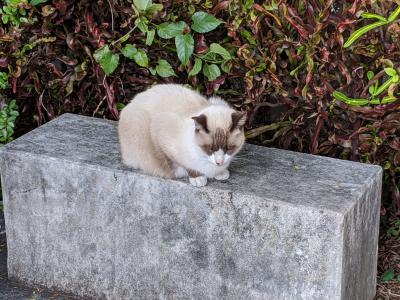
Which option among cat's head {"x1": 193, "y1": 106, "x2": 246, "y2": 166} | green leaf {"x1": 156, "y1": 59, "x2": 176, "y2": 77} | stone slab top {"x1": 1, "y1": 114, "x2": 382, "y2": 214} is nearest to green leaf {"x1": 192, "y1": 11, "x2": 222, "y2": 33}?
green leaf {"x1": 156, "y1": 59, "x2": 176, "y2": 77}

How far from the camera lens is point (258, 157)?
13.7 feet

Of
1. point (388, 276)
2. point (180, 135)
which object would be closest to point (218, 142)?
point (180, 135)

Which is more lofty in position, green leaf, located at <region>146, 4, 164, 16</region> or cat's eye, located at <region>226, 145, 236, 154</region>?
green leaf, located at <region>146, 4, 164, 16</region>

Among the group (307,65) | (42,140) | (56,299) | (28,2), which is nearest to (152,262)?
(56,299)

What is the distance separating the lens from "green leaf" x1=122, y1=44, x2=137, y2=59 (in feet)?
15.0

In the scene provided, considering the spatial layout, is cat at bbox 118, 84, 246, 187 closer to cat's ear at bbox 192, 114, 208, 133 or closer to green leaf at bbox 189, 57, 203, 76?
cat's ear at bbox 192, 114, 208, 133

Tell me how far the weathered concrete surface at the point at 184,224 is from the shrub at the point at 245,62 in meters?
0.33

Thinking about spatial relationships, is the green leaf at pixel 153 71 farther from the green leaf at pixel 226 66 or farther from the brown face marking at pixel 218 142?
the brown face marking at pixel 218 142

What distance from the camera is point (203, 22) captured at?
4430mm

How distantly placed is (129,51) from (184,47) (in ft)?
1.23

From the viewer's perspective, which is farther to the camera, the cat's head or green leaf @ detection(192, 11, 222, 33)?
green leaf @ detection(192, 11, 222, 33)

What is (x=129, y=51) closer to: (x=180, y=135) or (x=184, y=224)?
(x=180, y=135)

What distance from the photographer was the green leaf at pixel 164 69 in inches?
182

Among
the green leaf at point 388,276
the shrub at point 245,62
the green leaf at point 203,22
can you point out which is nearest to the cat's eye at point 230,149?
the shrub at point 245,62
